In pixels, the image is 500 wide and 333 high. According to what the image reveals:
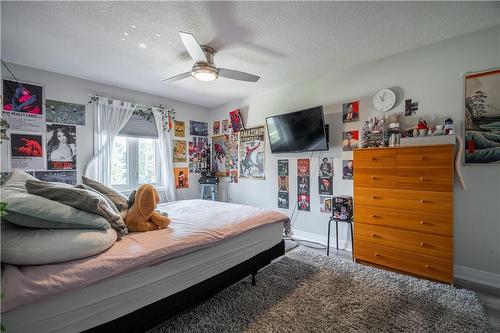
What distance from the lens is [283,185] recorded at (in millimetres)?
3816

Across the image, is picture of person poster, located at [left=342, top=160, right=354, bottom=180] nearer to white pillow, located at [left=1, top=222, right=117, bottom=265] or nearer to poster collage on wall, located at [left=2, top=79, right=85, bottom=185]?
white pillow, located at [left=1, top=222, right=117, bottom=265]

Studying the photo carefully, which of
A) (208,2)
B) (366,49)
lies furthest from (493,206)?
(208,2)

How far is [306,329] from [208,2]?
261 cm

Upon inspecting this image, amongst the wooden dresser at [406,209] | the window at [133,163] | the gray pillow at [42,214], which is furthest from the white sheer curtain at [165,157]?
the wooden dresser at [406,209]

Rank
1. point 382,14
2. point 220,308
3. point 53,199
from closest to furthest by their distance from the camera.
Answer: point 53,199 < point 220,308 < point 382,14

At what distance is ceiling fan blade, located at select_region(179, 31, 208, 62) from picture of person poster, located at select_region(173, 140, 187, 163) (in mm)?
2384

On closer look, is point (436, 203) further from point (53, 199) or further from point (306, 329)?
point (53, 199)

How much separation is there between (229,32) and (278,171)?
232 centimetres

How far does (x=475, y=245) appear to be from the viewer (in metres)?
2.26

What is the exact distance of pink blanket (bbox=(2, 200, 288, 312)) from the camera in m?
0.95

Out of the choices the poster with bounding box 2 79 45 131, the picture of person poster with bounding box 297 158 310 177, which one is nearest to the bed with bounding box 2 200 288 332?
the picture of person poster with bounding box 297 158 310 177

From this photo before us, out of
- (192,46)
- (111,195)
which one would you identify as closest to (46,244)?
(111,195)

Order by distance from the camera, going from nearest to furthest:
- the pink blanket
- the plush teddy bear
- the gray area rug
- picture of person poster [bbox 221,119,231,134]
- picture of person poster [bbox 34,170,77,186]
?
the pink blanket, the gray area rug, the plush teddy bear, picture of person poster [bbox 34,170,77,186], picture of person poster [bbox 221,119,231,134]

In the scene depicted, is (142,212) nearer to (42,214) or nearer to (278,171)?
(42,214)
